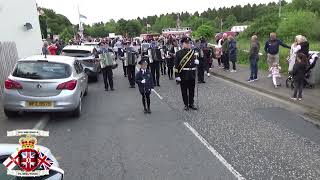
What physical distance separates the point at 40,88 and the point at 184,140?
12.2ft

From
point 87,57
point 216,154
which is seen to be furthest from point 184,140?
point 87,57

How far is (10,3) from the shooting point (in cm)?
2434

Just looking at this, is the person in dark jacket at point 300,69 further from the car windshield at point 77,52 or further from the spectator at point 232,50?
the car windshield at point 77,52

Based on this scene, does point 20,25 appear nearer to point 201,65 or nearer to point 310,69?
point 201,65

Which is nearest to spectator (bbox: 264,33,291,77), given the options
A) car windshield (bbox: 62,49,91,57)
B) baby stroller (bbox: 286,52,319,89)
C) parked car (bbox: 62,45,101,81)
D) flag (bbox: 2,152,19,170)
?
baby stroller (bbox: 286,52,319,89)

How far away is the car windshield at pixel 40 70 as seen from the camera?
981cm

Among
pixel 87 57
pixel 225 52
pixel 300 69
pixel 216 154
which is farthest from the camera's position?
pixel 225 52

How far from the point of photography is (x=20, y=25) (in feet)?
84.7

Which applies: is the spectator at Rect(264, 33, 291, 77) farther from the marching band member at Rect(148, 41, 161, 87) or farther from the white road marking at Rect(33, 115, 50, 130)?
the white road marking at Rect(33, 115, 50, 130)

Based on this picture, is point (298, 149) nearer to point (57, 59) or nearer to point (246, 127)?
point (246, 127)

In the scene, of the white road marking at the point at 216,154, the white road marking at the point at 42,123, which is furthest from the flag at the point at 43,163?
the white road marking at the point at 42,123

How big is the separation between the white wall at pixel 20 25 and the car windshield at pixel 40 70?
14.7 metres

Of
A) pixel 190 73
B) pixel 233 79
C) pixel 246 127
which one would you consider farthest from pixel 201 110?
pixel 233 79

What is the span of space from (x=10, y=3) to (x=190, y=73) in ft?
56.4
